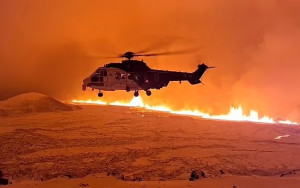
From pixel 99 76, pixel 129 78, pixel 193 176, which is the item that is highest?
pixel 99 76

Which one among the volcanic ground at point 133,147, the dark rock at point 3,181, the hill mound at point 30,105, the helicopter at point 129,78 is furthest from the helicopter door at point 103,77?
the hill mound at point 30,105

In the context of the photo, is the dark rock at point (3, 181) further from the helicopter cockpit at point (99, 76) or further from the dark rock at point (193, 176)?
the dark rock at point (193, 176)

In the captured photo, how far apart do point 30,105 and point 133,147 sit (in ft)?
31.5

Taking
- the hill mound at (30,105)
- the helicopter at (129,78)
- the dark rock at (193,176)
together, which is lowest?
the dark rock at (193,176)

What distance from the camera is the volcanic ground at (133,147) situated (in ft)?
55.4

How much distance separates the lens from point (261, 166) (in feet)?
62.3

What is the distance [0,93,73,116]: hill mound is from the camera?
2427 centimetres

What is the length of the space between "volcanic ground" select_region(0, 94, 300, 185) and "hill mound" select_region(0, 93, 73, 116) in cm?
40

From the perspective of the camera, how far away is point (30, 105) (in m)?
24.8

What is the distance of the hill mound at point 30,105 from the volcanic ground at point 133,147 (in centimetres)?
40

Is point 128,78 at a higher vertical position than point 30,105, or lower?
higher

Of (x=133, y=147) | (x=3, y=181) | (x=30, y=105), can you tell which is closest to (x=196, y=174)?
(x=133, y=147)

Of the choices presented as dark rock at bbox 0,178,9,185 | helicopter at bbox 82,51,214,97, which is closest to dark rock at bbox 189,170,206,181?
helicopter at bbox 82,51,214,97

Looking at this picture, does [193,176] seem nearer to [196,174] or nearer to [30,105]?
[196,174]
